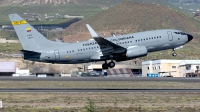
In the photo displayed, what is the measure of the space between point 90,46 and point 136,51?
6237 millimetres

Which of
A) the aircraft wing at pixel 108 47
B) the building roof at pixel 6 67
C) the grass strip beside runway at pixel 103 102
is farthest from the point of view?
the building roof at pixel 6 67

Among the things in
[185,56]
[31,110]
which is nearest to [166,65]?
[185,56]

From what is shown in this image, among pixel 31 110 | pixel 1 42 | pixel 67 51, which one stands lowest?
pixel 31 110

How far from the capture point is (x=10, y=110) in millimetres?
46469

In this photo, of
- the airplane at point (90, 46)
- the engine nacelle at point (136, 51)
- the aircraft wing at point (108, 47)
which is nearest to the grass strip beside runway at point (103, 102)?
the engine nacelle at point (136, 51)

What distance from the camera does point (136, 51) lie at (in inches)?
2918

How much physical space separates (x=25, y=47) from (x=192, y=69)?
5290cm

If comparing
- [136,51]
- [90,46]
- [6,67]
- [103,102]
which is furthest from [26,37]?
[6,67]

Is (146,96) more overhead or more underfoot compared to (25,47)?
more underfoot

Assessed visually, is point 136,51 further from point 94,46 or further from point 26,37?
point 26,37

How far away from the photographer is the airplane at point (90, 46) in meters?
73.9

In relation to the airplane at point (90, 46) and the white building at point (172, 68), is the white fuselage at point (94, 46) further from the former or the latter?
the white building at point (172, 68)

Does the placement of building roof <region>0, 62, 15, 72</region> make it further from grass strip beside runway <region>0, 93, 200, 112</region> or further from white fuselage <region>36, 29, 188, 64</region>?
grass strip beside runway <region>0, 93, 200, 112</region>

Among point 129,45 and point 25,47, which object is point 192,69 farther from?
point 25,47
